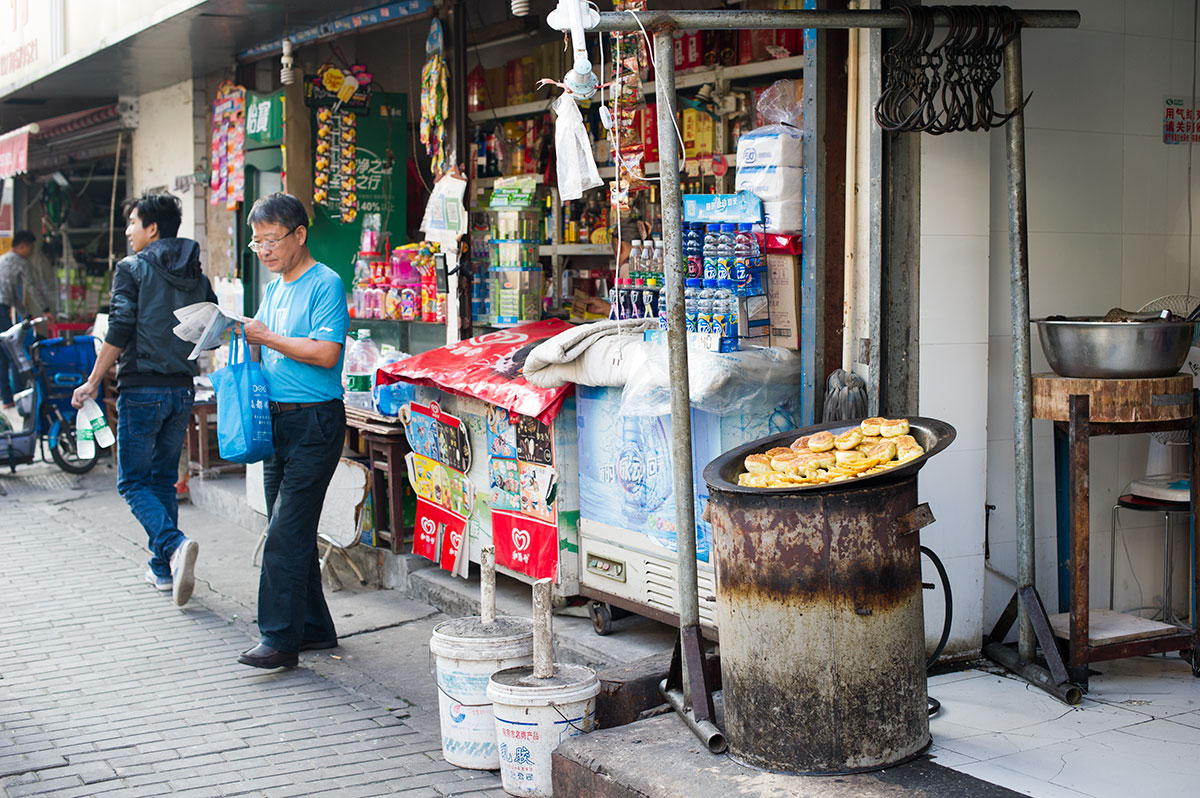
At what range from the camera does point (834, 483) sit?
3.49m

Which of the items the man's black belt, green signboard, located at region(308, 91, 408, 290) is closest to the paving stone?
the man's black belt

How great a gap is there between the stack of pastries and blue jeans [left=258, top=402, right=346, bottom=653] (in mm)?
2376

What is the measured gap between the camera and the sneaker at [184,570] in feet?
21.6

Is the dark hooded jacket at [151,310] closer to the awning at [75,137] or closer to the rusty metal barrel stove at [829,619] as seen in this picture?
the rusty metal barrel stove at [829,619]

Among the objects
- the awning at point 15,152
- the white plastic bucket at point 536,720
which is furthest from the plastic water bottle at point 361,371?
the awning at point 15,152

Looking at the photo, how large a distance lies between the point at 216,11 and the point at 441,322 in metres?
2.75

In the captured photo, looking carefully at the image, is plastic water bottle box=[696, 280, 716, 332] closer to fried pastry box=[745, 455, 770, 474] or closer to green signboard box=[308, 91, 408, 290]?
fried pastry box=[745, 455, 770, 474]

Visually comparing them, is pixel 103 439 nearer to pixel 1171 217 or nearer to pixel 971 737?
pixel 971 737

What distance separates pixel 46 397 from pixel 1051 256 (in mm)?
9286

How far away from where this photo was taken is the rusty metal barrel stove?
11.6 ft

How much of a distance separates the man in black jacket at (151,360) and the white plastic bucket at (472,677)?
281 centimetres

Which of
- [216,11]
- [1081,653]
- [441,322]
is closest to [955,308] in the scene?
[1081,653]

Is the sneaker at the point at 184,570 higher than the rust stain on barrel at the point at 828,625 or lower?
lower

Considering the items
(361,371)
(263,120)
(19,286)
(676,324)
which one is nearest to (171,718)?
(676,324)
